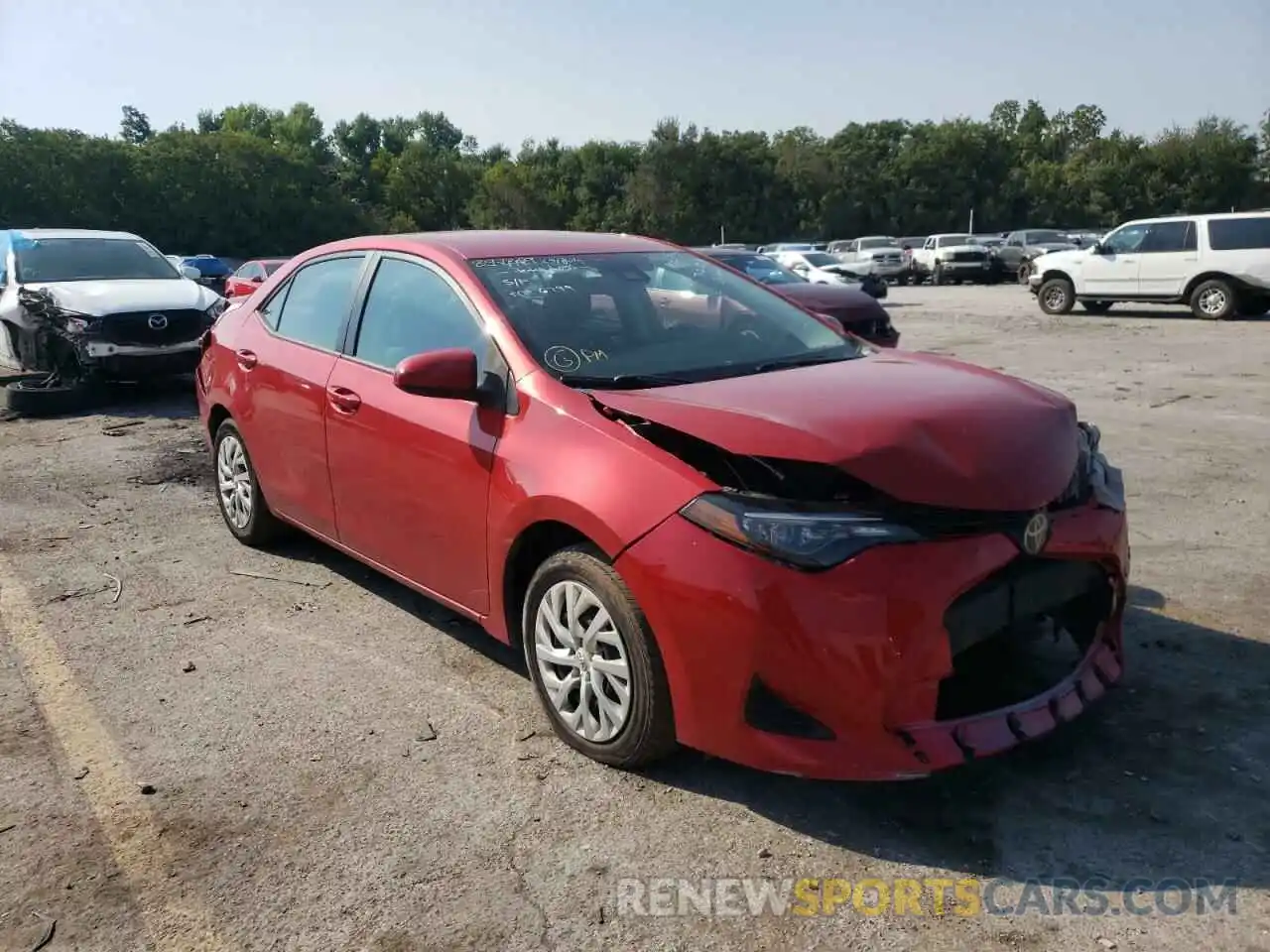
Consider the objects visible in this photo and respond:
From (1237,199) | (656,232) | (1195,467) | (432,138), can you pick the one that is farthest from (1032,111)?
(1195,467)

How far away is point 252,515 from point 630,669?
314 cm

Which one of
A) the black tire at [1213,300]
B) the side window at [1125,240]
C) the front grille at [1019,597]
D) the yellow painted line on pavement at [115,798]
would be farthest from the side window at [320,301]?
the side window at [1125,240]

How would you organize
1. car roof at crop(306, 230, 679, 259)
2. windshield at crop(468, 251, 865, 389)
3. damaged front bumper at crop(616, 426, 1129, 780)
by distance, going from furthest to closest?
1. car roof at crop(306, 230, 679, 259)
2. windshield at crop(468, 251, 865, 389)
3. damaged front bumper at crop(616, 426, 1129, 780)

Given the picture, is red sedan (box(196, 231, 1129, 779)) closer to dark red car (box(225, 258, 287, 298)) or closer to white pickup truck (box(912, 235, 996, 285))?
dark red car (box(225, 258, 287, 298))

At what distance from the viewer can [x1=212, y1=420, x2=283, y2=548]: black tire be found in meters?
5.40

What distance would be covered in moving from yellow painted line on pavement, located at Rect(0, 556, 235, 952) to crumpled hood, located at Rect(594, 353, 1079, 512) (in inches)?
72.2

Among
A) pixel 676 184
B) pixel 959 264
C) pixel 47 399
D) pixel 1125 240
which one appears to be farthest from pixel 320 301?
pixel 676 184

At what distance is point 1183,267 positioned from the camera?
59.2 feet

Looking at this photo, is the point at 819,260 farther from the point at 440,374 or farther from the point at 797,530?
the point at 797,530

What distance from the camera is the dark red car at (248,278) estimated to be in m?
15.6

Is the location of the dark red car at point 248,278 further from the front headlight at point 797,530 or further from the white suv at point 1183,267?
the white suv at point 1183,267

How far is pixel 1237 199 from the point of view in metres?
67.2

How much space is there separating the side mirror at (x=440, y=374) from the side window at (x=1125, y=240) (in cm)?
1815

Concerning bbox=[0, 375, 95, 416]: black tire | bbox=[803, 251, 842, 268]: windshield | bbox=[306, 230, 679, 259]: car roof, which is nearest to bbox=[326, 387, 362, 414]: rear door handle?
bbox=[306, 230, 679, 259]: car roof
